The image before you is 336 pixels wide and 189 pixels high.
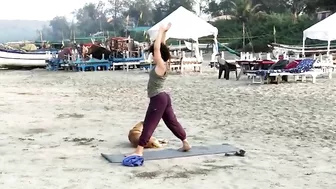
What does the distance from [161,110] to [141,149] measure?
1.75 feet

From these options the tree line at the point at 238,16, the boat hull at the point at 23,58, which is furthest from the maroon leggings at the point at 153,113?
the tree line at the point at 238,16

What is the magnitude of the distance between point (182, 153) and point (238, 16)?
154 ft

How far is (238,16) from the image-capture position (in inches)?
2060

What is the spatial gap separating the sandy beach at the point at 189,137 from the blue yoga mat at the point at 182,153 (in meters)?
0.13

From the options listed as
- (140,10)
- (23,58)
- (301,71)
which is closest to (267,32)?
(23,58)

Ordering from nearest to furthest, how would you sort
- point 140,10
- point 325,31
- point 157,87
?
point 157,87 → point 325,31 → point 140,10

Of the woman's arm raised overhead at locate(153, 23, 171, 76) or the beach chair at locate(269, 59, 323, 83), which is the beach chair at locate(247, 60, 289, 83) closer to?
the beach chair at locate(269, 59, 323, 83)

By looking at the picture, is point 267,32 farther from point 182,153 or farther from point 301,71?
point 182,153

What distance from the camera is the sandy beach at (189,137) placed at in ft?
18.7

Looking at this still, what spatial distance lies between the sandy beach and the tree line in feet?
90.2

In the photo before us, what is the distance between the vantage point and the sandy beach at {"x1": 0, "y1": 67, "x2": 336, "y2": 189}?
569 centimetres

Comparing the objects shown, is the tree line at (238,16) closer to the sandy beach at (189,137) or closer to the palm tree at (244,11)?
the palm tree at (244,11)

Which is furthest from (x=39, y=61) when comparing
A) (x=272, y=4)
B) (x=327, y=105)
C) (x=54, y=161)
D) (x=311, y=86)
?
(x=272, y=4)

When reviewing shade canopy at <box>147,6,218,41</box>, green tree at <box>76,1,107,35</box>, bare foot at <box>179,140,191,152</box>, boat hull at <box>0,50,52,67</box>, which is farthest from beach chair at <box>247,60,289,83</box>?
green tree at <box>76,1,107,35</box>
